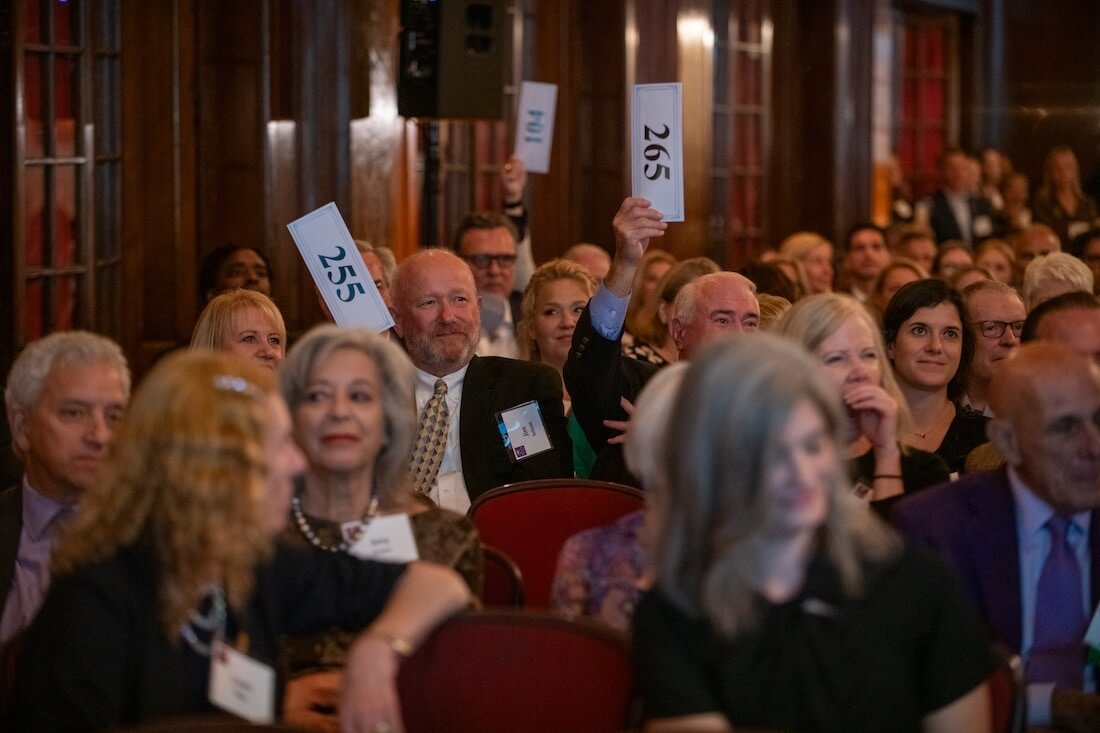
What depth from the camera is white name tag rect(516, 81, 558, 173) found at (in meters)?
8.07

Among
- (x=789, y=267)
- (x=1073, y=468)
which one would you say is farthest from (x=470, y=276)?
(x=789, y=267)

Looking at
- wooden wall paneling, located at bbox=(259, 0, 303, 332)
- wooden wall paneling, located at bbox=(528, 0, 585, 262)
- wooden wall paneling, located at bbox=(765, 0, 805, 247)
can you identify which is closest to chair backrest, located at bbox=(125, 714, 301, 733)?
wooden wall paneling, located at bbox=(259, 0, 303, 332)

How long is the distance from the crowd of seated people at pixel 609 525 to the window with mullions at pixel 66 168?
1.66 meters

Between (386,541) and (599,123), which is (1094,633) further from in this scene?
(599,123)

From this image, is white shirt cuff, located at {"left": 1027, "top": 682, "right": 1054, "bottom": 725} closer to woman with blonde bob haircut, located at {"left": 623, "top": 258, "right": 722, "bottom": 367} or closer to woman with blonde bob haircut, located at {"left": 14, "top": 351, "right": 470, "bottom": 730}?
woman with blonde bob haircut, located at {"left": 14, "top": 351, "right": 470, "bottom": 730}

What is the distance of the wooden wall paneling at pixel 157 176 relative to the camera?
691 cm

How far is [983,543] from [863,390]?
643 millimetres

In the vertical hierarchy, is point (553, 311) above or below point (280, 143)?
below

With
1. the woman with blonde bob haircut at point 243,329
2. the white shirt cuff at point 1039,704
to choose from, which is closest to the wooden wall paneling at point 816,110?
the woman with blonde bob haircut at point 243,329

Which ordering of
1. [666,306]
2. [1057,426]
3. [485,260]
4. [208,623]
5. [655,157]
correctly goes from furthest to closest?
[485,260], [666,306], [655,157], [1057,426], [208,623]

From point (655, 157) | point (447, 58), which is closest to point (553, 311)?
point (655, 157)

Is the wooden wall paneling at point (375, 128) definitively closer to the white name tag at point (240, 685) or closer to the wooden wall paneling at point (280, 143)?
the wooden wall paneling at point (280, 143)

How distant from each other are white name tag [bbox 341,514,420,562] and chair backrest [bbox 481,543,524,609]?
204mm

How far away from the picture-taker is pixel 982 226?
41.5ft
